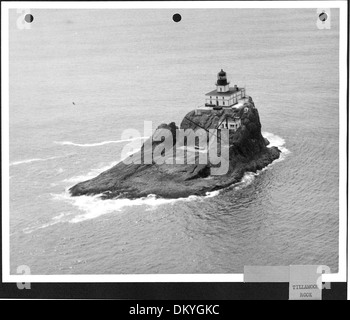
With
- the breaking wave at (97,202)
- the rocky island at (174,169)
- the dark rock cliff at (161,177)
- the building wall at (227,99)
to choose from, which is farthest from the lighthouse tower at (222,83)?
the breaking wave at (97,202)

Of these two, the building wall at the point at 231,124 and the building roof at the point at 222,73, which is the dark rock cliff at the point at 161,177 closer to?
the building wall at the point at 231,124

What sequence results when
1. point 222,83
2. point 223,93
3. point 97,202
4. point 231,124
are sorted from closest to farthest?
1. point 97,202
2. point 222,83
3. point 223,93
4. point 231,124

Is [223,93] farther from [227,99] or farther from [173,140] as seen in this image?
[173,140]

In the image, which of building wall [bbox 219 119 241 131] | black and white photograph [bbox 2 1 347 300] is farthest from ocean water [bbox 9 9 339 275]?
building wall [bbox 219 119 241 131]

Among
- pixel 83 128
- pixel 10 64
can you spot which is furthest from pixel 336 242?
pixel 10 64

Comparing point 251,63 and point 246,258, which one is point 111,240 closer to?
point 246,258

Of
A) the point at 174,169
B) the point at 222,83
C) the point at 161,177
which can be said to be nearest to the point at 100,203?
the point at 161,177
